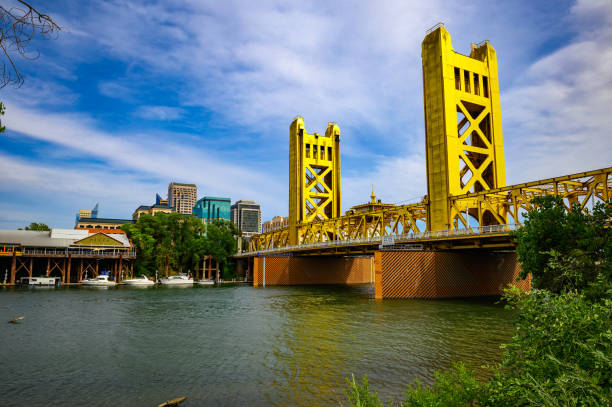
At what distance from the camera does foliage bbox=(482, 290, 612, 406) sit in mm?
5055

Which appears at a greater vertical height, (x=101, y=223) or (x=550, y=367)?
(x=101, y=223)

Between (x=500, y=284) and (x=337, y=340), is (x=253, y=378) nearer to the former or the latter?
(x=337, y=340)

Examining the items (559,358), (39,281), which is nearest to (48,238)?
(39,281)

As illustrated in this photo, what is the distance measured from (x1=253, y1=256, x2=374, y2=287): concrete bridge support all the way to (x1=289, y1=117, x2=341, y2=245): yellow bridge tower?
5519 mm

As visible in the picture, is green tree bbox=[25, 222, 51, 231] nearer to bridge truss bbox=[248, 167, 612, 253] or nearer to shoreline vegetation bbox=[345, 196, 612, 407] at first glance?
→ bridge truss bbox=[248, 167, 612, 253]

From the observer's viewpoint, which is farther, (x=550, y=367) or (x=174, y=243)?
(x=174, y=243)

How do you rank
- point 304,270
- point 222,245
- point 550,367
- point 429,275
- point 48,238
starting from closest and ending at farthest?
point 550,367
point 429,275
point 48,238
point 304,270
point 222,245

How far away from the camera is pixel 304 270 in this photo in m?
70.6

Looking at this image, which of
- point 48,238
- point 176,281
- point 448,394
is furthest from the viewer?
point 176,281

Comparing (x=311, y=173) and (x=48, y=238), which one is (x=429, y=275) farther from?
(x=48, y=238)

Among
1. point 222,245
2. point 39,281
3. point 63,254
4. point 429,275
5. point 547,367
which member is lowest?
point 39,281

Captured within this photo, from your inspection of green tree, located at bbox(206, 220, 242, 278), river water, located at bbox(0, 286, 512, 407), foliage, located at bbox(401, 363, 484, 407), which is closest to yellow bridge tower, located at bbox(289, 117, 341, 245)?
green tree, located at bbox(206, 220, 242, 278)

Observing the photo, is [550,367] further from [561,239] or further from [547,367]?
[561,239]

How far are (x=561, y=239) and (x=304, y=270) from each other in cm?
5203
